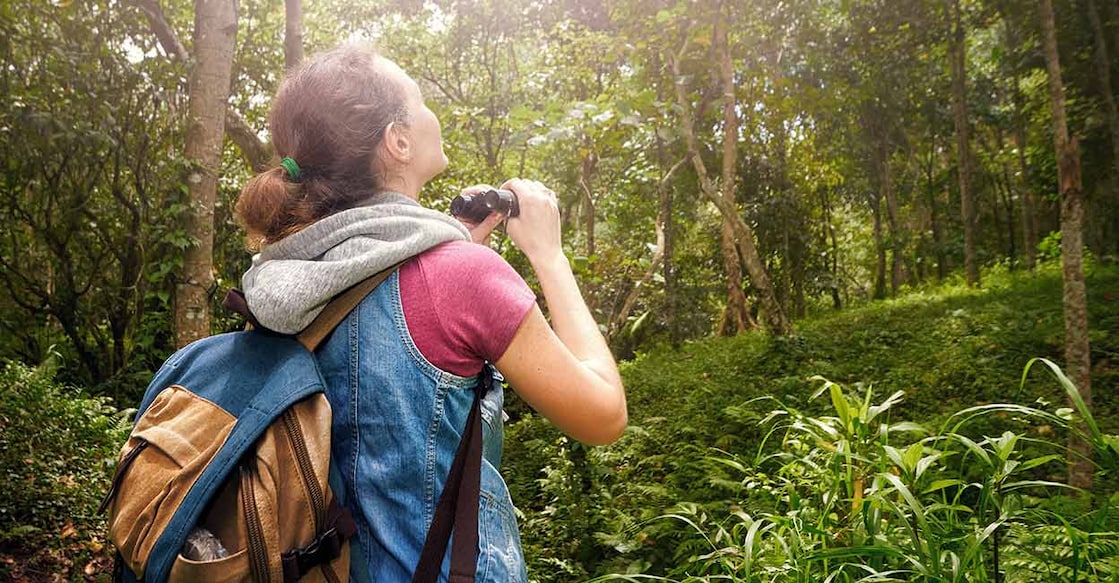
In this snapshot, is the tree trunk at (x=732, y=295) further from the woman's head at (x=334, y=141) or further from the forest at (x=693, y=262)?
the woman's head at (x=334, y=141)

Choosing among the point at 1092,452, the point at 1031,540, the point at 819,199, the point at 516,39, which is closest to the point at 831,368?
the point at 1092,452

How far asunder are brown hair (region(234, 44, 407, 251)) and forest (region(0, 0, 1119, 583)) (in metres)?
0.11

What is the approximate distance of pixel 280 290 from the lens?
103cm

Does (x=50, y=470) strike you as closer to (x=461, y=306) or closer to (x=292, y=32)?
(x=292, y=32)

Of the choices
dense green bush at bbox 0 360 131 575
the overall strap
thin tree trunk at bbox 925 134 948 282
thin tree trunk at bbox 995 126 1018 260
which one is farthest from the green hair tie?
thin tree trunk at bbox 995 126 1018 260

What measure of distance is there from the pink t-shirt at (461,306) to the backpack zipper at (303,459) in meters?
0.21

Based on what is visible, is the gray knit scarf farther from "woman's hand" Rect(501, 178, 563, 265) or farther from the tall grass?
the tall grass

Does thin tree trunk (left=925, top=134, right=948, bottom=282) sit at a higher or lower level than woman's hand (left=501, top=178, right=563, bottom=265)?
higher

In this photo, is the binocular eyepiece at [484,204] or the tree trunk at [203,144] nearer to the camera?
the binocular eyepiece at [484,204]

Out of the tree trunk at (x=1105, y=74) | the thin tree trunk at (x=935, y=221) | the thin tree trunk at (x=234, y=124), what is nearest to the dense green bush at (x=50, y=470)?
the thin tree trunk at (x=234, y=124)

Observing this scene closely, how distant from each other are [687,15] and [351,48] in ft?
19.4

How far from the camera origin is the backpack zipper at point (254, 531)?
0.93 meters

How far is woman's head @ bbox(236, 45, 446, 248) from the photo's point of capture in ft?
3.91

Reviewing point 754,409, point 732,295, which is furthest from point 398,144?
point 732,295
